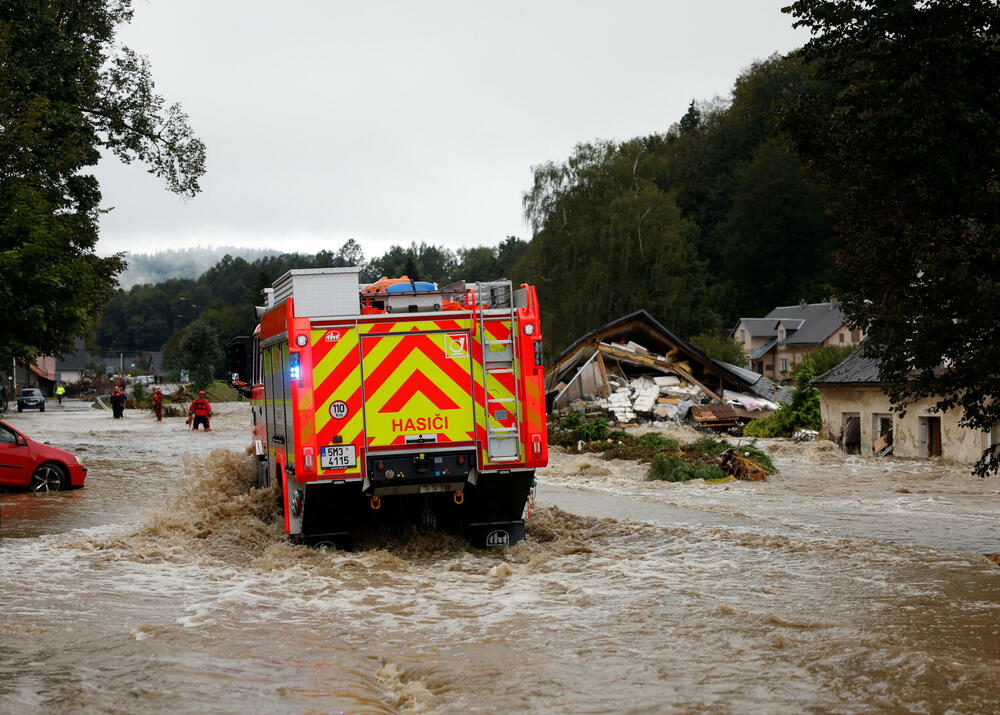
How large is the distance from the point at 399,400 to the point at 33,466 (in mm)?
11827

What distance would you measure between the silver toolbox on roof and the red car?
34.9 feet

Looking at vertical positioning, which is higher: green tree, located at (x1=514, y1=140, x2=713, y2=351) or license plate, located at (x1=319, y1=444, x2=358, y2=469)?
green tree, located at (x1=514, y1=140, x2=713, y2=351)

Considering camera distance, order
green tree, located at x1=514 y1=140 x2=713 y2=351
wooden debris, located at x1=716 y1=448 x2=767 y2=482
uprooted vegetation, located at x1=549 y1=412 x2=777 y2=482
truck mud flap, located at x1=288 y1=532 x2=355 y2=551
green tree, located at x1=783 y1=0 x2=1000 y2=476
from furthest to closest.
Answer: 1. green tree, located at x1=514 y1=140 x2=713 y2=351
2. uprooted vegetation, located at x1=549 y1=412 x2=777 y2=482
3. wooden debris, located at x1=716 y1=448 x2=767 y2=482
4. truck mud flap, located at x1=288 y1=532 x2=355 y2=551
5. green tree, located at x1=783 y1=0 x2=1000 y2=476

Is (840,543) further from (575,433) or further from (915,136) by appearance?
(575,433)

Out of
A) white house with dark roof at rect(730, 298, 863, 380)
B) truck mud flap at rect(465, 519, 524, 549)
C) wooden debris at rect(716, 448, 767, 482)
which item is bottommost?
wooden debris at rect(716, 448, 767, 482)

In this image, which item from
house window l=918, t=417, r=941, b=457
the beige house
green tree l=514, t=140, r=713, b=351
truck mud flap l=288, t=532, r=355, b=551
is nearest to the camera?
truck mud flap l=288, t=532, r=355, b=551

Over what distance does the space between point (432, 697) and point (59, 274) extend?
18097 millimetres

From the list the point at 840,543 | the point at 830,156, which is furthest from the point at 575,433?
the point at 830,156

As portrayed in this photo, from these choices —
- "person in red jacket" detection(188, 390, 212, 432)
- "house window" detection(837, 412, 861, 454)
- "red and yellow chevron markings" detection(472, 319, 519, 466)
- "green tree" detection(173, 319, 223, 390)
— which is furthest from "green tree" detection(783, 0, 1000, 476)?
"green tree" detection(173, 319, 223, 390)

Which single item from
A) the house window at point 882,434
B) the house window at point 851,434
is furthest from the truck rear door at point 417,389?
the house window at point 851,434

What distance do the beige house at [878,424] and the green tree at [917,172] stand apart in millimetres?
14079

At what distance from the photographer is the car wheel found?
2047cm

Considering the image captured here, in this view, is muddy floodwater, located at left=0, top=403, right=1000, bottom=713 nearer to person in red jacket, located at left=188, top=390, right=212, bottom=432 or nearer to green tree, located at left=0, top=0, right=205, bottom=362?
green tree, located at left=0, top=0, right=205, bottom=362

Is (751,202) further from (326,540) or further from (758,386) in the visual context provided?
(326,540)
